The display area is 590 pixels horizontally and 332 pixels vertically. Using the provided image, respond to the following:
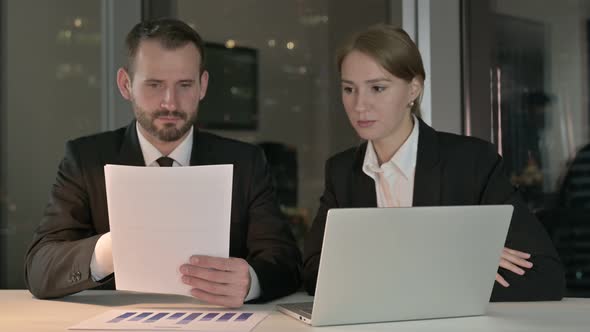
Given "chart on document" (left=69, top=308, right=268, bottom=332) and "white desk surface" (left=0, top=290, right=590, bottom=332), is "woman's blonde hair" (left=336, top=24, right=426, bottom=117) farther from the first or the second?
"chart on document" (left=69, top=308, right=268, bottom=332)

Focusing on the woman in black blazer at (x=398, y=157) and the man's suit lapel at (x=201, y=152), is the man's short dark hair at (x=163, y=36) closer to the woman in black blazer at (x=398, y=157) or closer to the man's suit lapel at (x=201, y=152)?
the man's suit lapel at (x=201, y=152)

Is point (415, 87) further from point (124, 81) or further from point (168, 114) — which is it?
point (124, 81)

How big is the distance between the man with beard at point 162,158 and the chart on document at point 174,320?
0.33 m

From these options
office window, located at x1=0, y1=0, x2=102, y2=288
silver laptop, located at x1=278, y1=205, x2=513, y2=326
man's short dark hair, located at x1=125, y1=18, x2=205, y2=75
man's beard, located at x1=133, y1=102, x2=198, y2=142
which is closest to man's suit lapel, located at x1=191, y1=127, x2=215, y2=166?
man's beard, located at x1=133, y1=102, x2=198, y2=142

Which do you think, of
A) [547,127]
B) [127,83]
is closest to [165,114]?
[127,83]

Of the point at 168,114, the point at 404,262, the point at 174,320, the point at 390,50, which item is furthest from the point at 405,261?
the point at 168,114

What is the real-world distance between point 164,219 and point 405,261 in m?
0.48

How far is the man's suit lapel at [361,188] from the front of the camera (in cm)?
222

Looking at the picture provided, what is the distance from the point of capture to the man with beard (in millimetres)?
2111

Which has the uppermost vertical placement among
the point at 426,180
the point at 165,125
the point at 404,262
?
the point at 165,125

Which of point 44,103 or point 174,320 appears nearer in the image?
point 174,320

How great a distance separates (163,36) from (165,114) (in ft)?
0.75

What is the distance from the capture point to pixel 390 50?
214cm

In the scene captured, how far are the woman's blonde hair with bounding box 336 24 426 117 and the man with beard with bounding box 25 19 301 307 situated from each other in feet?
1.52
